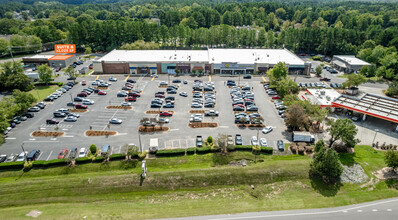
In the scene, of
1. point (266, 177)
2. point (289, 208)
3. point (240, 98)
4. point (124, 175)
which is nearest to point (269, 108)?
point (240, 98)

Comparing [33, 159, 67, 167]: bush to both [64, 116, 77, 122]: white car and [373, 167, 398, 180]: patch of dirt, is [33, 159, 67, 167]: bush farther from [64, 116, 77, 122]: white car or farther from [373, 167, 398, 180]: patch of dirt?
[373, 167, 398, 180]: patch of dirt

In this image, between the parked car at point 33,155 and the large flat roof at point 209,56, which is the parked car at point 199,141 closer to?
the parked car at point 33,155

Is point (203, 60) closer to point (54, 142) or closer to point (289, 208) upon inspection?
point (54, 142)

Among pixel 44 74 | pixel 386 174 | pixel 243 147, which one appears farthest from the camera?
pixel 44 74

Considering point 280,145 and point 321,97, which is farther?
point 321,97

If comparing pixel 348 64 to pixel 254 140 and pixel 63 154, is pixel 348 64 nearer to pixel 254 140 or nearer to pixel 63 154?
pixel 254 140

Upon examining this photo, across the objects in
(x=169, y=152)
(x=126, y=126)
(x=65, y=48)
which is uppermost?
(x=65, y=48)

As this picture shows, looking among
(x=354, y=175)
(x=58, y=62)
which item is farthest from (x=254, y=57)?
(x=58, y=62)
